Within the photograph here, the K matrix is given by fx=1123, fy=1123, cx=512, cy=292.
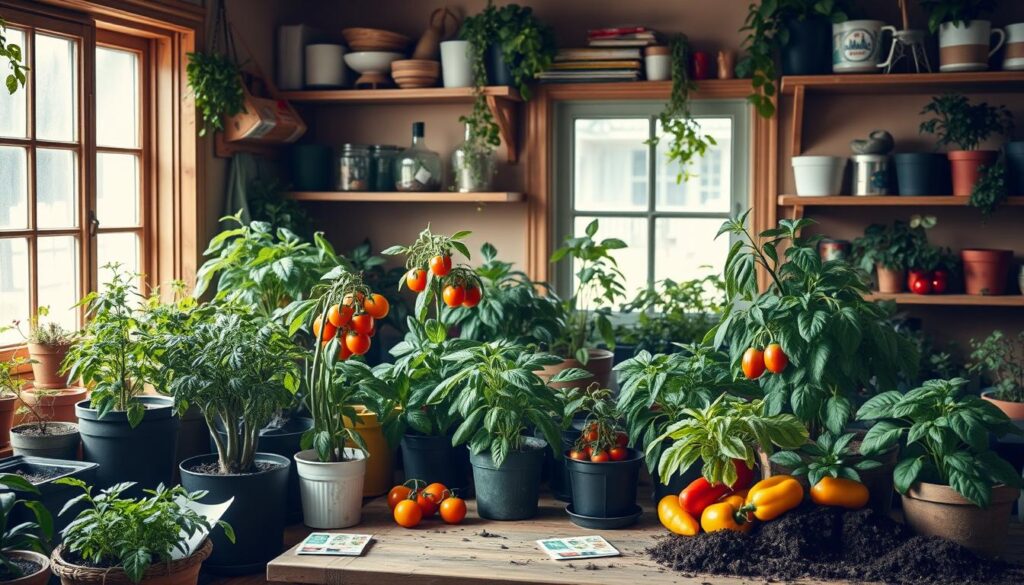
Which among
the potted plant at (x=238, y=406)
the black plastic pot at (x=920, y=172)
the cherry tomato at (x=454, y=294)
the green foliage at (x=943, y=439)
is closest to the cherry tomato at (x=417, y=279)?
the cherry tomato at (x=454, y=294)

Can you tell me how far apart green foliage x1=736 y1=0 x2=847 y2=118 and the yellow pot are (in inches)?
79.8

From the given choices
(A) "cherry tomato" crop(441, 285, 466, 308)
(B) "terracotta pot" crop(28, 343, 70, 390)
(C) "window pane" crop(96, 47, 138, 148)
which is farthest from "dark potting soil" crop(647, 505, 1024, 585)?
(C) "window pane" crop(96, 47, 138, 148)

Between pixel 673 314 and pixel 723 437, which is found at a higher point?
pixel 673 314

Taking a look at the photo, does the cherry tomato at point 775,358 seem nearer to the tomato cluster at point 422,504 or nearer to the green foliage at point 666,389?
the green foliage at point 666,389

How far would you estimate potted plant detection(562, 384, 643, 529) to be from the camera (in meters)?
2.84

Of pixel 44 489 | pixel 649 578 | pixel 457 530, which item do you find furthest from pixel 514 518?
pixel 44 489

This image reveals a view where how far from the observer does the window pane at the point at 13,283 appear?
3.37 meters

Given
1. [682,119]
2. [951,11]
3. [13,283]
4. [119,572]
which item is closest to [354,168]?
[682,119]

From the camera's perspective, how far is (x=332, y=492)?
2.94 meters

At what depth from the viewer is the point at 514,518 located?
2928 mm

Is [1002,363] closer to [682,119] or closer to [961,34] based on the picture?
[961,34]

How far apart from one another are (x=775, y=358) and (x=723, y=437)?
0.74 feet

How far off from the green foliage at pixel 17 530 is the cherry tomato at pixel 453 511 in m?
0.95

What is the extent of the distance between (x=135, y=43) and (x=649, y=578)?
2655 millimetres
